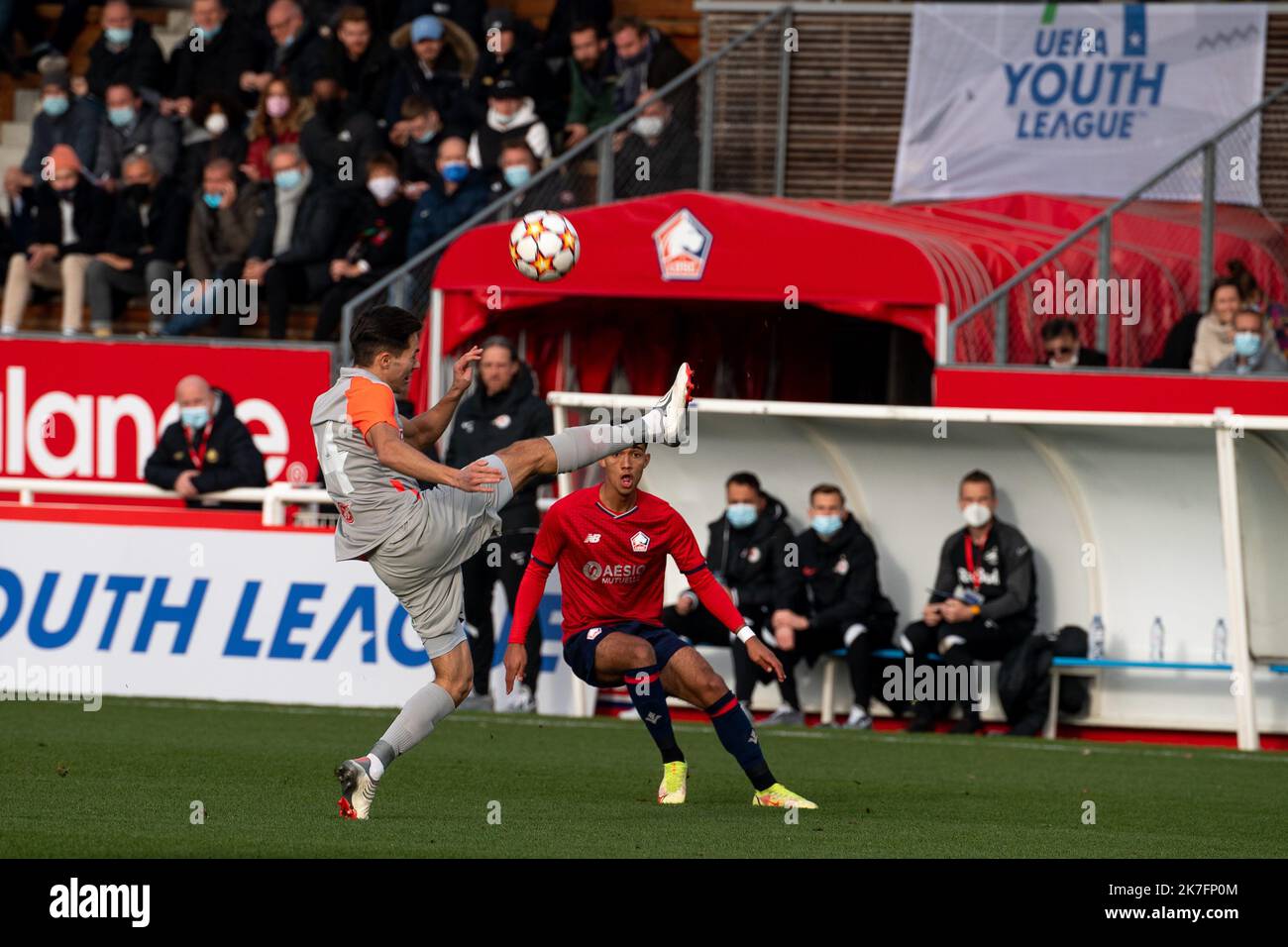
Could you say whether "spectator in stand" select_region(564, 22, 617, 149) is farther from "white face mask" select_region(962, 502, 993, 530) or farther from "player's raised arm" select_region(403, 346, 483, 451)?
"player's raised arm" select_region(403, 346, 483, 451)

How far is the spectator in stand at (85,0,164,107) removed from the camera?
62.7 ft

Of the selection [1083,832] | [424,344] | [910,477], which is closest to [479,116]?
[424,344]

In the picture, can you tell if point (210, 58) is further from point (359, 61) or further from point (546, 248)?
point (546, 248)

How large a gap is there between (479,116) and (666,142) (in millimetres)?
1752

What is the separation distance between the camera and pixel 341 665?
13.2m

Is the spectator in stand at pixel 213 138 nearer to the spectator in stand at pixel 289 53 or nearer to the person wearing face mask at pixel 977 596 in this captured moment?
the spectator in stand at pixel 289 53

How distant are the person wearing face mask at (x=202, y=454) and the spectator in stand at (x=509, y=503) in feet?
5.08

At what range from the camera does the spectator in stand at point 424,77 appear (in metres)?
17.7

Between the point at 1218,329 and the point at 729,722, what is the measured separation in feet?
20.7

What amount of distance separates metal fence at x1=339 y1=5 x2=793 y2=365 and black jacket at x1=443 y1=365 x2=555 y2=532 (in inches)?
91.3

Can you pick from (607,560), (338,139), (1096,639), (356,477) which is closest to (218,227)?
(338,139)

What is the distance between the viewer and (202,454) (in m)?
14.1

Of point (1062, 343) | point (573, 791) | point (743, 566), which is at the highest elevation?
point (1062, 343)
